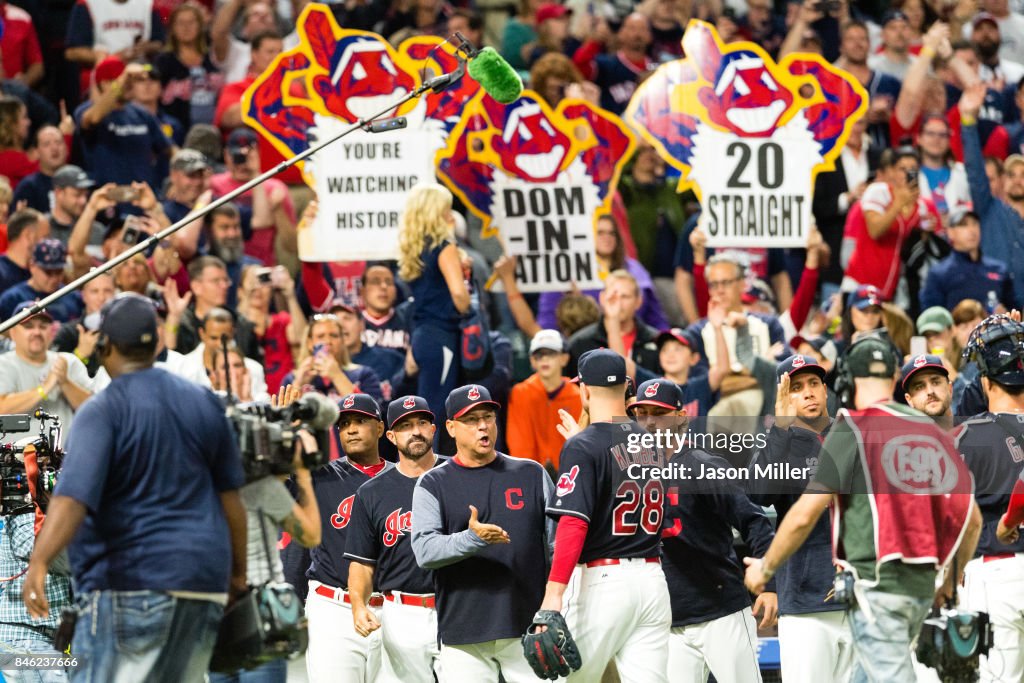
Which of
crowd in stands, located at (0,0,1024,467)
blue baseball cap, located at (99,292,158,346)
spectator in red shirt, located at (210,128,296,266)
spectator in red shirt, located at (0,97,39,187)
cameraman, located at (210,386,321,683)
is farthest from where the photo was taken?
spectator in red shirt, located at (0,97,39,187)

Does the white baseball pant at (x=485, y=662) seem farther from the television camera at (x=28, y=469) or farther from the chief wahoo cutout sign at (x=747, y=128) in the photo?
the chief wahoo cutout sign at (x=747, y=128)

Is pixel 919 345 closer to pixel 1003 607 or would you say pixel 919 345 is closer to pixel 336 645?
pixel 1003 607

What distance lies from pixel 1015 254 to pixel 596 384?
20.4ft

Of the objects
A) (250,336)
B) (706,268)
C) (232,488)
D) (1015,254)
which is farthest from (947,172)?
(232,488)

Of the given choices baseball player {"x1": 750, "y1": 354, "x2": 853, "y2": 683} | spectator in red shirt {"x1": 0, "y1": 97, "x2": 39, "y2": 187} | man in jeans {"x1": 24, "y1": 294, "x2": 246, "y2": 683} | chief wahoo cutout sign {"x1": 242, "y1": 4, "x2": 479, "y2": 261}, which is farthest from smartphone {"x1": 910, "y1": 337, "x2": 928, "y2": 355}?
spectator in red shirt {"x1": 0, "y1": 97, "x2": 39, "y2": 187}

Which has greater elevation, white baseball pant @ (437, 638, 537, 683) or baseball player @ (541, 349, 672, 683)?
baseball player @ (541, 349, 672, 683)

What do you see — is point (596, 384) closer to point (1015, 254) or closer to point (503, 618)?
point (503, 618)

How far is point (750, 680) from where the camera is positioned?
30.5 feet

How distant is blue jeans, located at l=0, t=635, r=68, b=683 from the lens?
892 cm

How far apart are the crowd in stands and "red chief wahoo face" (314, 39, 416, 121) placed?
0.92 meters

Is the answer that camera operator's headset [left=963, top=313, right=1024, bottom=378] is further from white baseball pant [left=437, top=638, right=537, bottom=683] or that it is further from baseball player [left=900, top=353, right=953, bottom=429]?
white baseball pant [left=437, top=638, right=537, bottom=683]

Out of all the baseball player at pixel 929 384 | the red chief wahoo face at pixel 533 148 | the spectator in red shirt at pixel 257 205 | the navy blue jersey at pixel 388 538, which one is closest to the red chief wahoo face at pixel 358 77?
the red chief wahoo face at pixel 533 148

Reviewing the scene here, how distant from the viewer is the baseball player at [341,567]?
379 inches

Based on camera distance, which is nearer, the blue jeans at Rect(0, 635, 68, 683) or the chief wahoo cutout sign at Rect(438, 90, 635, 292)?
the blue jeans at Rect(0, 635, 68, 683)
